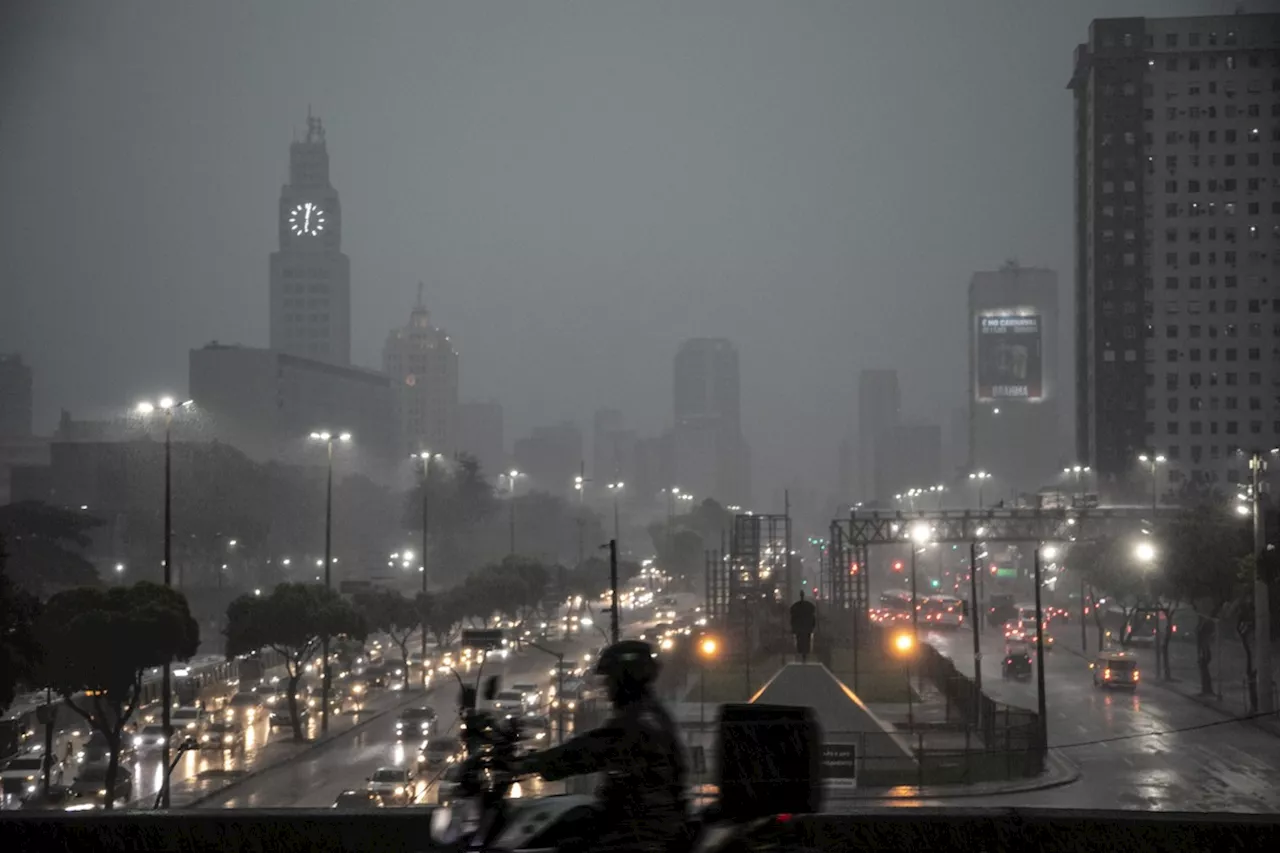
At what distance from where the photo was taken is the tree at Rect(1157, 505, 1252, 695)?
44188mm

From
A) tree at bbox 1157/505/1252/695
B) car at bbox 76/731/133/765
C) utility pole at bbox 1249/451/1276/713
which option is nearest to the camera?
car at bbox 76/731/133/765

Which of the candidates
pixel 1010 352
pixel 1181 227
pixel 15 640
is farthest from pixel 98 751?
pixel 1010 352

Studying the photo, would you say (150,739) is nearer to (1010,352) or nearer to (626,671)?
(626,671)

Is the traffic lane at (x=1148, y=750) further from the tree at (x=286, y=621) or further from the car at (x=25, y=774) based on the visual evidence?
the tree at (x=286, y=621)

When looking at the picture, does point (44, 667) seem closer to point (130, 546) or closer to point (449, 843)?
point (449, 843)

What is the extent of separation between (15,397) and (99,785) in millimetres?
68887

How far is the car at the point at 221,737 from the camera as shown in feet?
115

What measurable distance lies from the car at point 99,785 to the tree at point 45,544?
29223 millimetres

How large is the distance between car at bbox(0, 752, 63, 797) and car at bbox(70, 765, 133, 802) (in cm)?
73

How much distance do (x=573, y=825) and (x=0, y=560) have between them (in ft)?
81.9

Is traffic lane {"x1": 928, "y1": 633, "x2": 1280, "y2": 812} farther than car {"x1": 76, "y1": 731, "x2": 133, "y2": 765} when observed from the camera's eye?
No

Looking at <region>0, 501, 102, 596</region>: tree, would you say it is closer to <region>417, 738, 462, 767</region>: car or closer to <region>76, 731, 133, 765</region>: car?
<region>76, 731, 133, 765</region>: car

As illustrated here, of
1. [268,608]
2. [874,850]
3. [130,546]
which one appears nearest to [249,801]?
[268,608]

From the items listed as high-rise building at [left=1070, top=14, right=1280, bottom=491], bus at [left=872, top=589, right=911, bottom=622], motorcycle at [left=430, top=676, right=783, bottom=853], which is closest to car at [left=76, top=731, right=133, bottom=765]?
motorcycle at [left=430, top=676, right=783, bottom=853]
